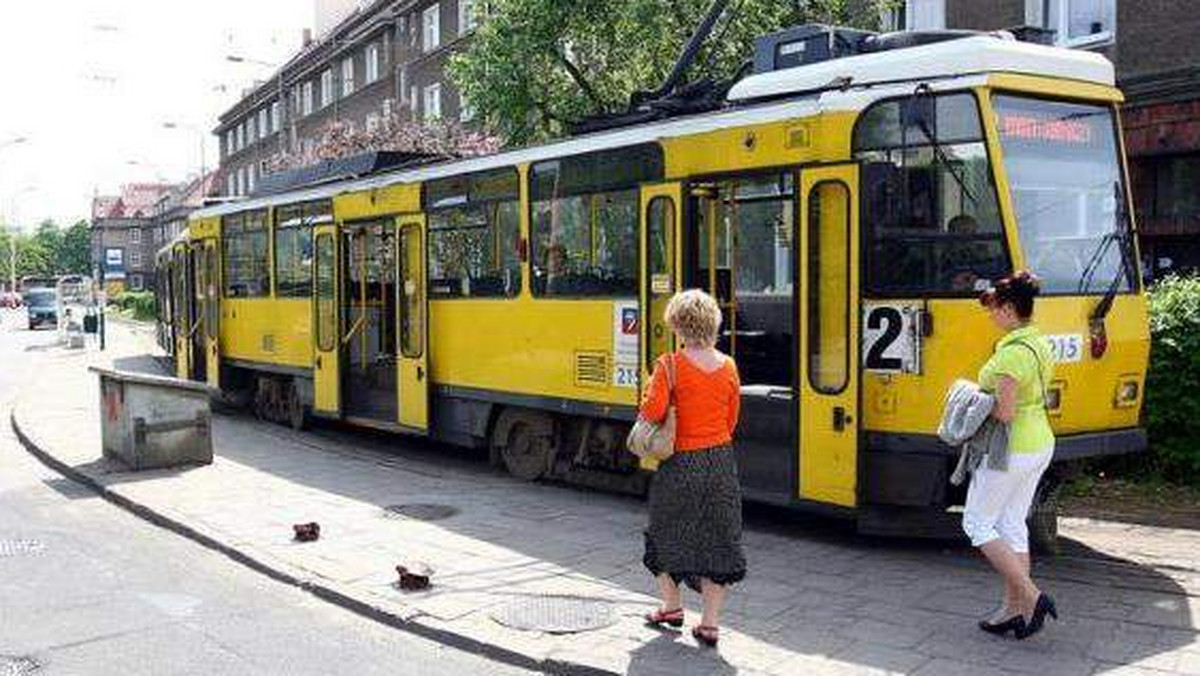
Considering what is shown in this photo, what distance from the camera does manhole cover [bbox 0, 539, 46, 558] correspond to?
870cm

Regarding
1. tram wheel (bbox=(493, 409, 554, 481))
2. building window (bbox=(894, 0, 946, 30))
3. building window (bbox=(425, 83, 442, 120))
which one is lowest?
tram wheel (bbox=(493, 409, 554, 481))

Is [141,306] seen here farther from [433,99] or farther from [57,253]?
[57,253]

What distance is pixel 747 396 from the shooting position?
8.62 metres

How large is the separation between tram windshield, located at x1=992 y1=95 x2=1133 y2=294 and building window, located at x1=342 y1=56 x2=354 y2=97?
45.4m

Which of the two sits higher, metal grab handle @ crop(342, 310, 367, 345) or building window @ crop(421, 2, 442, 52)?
building window @ crop(421, 2, 442, 52)

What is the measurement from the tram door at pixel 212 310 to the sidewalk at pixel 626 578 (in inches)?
238

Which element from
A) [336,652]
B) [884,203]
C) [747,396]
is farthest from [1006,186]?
[336,652]

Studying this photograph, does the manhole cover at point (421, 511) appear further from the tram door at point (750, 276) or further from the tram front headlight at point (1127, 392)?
the tram front headlight at point (1127, 392)

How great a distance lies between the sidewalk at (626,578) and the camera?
5.98 meters

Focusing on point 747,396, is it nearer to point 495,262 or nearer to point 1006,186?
point 1006,186

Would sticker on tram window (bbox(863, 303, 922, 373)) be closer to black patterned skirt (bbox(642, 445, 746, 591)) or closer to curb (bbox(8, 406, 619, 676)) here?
black patterned skirt (bbox(642, 445, 746, 591))

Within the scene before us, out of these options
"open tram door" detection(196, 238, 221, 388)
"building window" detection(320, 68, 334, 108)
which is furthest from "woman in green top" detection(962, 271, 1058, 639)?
"building window" detection(320, 68, 334, 108)

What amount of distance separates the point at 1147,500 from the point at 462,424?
241 inches

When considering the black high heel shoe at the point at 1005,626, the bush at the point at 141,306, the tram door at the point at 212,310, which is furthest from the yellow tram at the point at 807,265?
the bush at the point at 141,306
